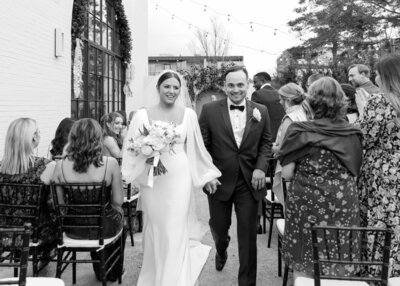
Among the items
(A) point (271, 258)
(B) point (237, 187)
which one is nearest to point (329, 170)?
(B) point (237, 187)

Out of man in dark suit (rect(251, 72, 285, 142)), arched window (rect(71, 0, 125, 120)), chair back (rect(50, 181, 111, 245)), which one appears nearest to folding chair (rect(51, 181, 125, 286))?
chair back (rect(50, 181, 111, 245))

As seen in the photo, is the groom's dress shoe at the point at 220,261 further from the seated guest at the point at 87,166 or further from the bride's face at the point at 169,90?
the bride's face at the point at 169,90

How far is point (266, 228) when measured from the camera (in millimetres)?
5996

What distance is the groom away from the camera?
3697 mm

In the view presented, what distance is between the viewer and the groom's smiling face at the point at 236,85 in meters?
3.76

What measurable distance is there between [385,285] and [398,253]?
0.74 metres

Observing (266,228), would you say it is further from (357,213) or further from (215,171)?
(357,213)

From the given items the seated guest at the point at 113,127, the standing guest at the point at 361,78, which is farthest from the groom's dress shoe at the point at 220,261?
the standing guest at the point at 361,78

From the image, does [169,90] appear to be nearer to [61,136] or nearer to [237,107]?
[237,107]

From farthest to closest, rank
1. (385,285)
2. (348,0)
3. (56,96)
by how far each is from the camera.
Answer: (348,0)
(56,96)
(385,285)

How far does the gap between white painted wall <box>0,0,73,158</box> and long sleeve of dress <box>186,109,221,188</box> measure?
3216 millimetres

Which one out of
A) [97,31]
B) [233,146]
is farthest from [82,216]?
[97,31]

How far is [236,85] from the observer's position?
12.5 feet

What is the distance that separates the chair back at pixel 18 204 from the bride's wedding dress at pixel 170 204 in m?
0.81
